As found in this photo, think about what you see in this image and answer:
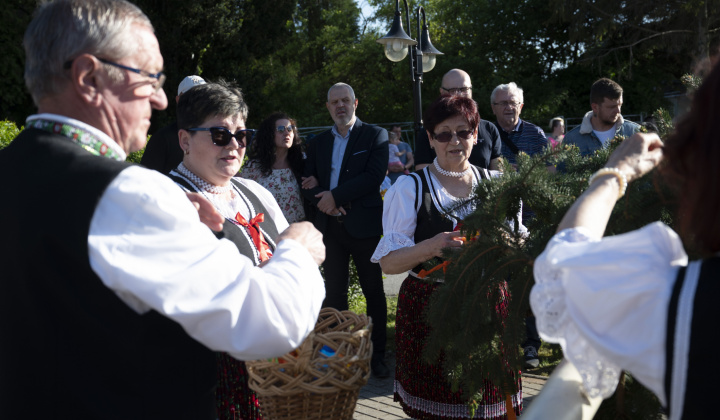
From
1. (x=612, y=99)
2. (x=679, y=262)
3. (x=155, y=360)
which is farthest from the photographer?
(x=612, y=99)

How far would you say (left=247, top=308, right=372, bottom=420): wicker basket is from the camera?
1.93 metres

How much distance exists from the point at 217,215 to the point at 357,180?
3.68 m

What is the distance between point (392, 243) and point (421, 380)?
721mm

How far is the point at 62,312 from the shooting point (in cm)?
155

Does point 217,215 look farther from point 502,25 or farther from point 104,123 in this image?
point 502,25

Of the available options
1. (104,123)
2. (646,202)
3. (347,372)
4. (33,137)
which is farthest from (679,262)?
(33,137)

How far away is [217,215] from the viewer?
2.07m

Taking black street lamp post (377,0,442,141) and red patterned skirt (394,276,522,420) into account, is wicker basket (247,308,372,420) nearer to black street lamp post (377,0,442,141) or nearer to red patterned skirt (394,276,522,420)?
red patterned skirt (394,276,522,420)

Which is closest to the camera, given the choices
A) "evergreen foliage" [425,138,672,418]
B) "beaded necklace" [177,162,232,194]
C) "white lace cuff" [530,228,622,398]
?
"white lace cuff" [530,228,622,398]

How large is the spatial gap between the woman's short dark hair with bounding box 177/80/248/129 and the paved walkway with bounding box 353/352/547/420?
8.41 ft

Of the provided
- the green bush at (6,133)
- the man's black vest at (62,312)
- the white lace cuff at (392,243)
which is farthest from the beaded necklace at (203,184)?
the green bush at (6,133)

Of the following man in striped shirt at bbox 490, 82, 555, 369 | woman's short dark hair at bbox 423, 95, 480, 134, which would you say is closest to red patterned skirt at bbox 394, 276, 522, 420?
woman's short dark hair at bbox 423, 95, 480, 134

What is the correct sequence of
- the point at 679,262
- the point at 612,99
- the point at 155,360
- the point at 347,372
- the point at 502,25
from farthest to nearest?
the point at 502,25 → the point at 612,99 → the point at 347,372 → the point at 155,360 → the point at 679,262

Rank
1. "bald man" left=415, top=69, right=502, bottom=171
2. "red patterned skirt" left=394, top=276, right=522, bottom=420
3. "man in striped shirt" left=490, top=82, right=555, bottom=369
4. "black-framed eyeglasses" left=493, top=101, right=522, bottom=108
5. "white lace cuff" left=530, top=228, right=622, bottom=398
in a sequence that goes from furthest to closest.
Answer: "black-framed eyeglasses" left=493, top=101, right=522, bottom=108, "man in striped shirt" left=490, top=82, right=555, bottom=369, "bald man" left=415, top=69, right=502, bottom=171, "red patterned skirt" left=394, top=276, right=522, bottom=420, "white lace cuff" left=530, top=228, right=622, bottom=398
